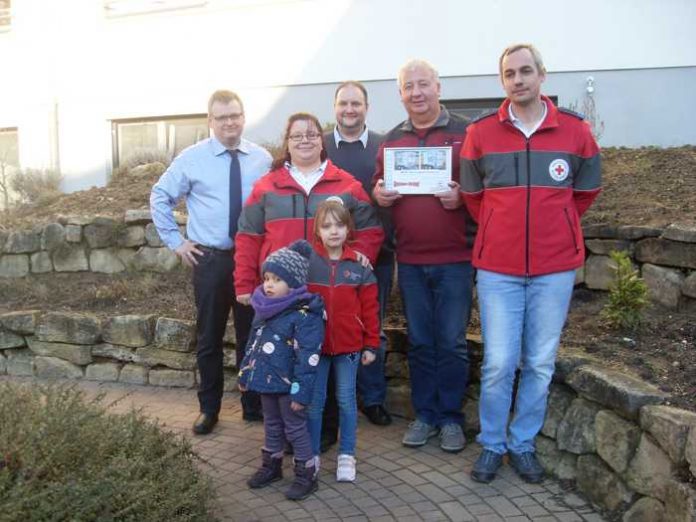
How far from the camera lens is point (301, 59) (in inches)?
370

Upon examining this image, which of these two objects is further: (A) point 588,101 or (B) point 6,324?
(A) point 588,101

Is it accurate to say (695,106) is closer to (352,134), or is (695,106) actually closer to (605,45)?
(605,45)

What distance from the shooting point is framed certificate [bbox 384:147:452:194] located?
405cm

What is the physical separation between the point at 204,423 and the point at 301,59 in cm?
598

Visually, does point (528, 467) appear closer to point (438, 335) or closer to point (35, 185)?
point (438, 335)

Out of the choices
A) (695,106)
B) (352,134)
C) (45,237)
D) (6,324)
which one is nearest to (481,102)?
(695,106)

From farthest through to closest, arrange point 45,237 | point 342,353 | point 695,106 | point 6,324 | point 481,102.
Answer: point 481,102
point 695,106
point 45,237
point 6,324
point 342,353

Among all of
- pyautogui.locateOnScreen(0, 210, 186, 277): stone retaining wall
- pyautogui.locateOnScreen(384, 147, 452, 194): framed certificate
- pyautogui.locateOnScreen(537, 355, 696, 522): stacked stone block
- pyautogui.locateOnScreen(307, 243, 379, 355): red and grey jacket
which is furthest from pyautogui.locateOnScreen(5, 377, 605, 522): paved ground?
pyautogui.locateOnScreen(0, 210, 186, 277): stone retaining wall

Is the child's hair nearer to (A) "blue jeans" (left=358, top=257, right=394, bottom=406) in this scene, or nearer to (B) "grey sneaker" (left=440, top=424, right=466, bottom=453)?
(A) "blue jeans" (left=358, top=257, right=394, bottom=406)

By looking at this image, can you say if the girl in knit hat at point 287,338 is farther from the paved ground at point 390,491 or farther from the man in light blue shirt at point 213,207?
the man in light blue shirt at point 213,207

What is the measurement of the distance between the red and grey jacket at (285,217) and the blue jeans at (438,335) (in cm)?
36

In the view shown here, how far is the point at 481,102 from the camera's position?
29.1ft

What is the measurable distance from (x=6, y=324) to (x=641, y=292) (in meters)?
5.17

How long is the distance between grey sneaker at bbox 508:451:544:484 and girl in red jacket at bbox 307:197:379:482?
90 centimetres
